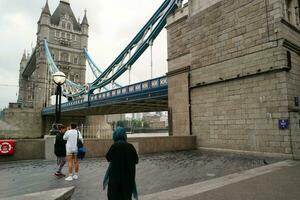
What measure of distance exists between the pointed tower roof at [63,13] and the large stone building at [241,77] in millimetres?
76742

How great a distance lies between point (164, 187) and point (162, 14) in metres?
20.6

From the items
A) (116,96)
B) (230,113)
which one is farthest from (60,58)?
(230,113)

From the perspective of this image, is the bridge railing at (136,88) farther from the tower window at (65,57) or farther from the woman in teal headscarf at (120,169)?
the tower window at (65,57)

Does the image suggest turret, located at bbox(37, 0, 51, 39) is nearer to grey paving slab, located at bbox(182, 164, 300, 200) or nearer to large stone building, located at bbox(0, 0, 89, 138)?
large stone building, located at bbox(0, 0, 89, 138)

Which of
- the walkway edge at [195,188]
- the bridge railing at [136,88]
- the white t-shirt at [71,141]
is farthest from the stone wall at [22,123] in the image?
the walkway edge at [195,188]

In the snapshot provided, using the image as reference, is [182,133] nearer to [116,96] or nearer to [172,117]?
[172,117]

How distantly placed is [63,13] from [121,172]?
90.9m

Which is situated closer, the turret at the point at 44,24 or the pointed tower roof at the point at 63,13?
the turret at the point at 44,24

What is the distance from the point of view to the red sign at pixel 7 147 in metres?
8.84

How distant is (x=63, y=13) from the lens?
3305 inches

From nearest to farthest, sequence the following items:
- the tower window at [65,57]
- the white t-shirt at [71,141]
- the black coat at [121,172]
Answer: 1. the black coat at [121,172]
2. the white t-shirt at [71,141]
3. the tower window at [65,57]

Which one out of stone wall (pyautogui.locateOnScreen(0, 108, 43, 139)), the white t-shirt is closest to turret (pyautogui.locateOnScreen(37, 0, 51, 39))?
stone wall (pyautogui.locateOnScreen(0, 108, 43, 139))

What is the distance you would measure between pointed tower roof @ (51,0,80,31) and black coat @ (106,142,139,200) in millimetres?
86839

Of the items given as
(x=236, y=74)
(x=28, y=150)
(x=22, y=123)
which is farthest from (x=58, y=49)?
(x=236, y=74)
